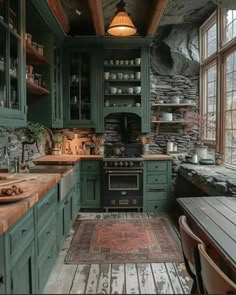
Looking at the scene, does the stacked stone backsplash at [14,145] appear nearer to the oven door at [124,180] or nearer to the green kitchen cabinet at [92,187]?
the green kitchen cabinet at [92,187]

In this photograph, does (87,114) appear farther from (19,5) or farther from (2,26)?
(2,26)

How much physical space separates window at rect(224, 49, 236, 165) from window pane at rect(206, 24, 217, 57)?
685mm

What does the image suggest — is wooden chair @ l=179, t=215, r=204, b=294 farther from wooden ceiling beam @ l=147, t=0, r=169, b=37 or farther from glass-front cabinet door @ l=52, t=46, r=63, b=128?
glass-front cabinet door @ l=52, t=46, r=63, b=128

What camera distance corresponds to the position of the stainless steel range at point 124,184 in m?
5.02

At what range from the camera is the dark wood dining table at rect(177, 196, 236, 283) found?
1.43m

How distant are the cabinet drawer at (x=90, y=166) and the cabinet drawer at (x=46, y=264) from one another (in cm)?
216

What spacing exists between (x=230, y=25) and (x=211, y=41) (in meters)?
0.82

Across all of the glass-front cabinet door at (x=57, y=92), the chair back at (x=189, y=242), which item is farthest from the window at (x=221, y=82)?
the chair back at (x=189, y=242)

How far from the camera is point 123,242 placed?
3.68 metres

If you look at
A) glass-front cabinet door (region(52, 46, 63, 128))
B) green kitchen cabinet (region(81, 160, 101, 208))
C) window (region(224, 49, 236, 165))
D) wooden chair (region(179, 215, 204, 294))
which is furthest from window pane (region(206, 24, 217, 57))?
wooden chair (region(179, 215, 204, 294))

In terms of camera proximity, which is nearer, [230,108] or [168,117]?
[230,108]

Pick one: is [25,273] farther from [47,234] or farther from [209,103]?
[209,103]

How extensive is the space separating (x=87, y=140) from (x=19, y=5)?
3.08 metres

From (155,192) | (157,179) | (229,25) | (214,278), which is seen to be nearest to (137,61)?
(229,25)
